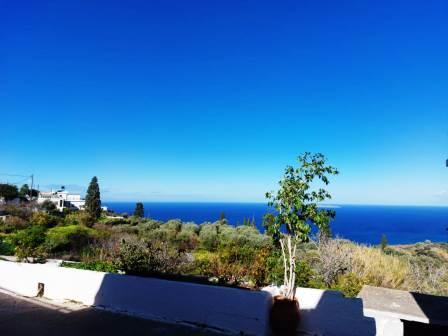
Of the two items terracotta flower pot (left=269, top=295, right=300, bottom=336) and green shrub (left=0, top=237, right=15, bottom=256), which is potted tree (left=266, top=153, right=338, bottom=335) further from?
green shrub (left=0, top=237, right=15, bottom=256)

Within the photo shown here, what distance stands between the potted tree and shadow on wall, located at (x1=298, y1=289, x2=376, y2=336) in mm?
291

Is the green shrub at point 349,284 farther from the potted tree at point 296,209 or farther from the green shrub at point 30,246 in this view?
the green shrub at point 30,246

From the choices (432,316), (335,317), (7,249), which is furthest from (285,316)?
(7,249)

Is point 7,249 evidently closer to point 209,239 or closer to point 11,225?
point 209,239

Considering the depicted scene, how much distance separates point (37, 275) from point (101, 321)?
2753mm

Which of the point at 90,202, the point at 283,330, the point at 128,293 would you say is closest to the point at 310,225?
the point at 283,330

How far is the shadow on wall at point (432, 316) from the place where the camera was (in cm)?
330

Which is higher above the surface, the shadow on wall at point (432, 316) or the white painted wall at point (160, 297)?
the shadow on wall at point (432, 316)

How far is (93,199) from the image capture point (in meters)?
41.8

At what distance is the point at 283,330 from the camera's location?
5398mm

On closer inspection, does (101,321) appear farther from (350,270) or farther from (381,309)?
(350,270)

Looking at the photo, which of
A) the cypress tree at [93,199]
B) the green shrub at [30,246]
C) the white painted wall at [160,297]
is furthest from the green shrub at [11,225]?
the white painted wall at [160,297]

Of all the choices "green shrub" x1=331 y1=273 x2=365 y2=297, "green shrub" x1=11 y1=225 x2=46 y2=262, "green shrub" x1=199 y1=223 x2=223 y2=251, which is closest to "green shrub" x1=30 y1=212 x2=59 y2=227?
"green shrub" x1=11 y1=225 x2=46 y2=262

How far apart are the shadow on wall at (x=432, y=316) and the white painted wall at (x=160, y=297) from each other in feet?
6.62
